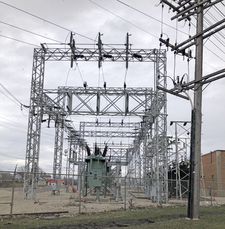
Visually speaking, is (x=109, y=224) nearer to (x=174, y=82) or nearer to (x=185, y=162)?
(x=174, y=82)

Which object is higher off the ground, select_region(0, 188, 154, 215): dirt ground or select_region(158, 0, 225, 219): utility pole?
select_region(158, 0, 225, 219): utility pole

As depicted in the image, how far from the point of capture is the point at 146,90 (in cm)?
3691

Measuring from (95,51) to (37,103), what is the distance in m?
6.79

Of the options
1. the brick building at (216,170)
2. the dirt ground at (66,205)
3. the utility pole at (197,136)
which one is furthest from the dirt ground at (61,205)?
the brick building at (216,170)

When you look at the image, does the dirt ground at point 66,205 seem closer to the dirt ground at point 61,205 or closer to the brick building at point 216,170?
the dirt ground at point 61,205

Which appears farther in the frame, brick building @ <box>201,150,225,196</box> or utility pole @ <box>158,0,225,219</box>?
brick building @ <box>201,150,225,196</box>

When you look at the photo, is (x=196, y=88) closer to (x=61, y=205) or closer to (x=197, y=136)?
(x=197, y=136)

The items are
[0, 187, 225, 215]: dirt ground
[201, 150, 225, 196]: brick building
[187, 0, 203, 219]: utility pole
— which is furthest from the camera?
[201, 150, 225, 196]: brick building

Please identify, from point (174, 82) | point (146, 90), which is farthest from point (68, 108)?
point (174, 82)

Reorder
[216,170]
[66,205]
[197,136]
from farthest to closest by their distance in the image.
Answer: [216,170], [66,205], [197,136]

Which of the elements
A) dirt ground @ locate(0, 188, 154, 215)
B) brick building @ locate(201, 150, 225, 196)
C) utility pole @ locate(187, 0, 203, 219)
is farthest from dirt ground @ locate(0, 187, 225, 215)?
brick building @ locate(201, 150, 225, 196)

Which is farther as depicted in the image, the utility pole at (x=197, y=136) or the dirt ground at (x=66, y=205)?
the dirt ground at (x=66, y=205)

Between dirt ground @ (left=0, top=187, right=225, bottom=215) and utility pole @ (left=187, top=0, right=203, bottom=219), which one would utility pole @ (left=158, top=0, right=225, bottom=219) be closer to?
utility pole @ (left=187, top=0, right=203, bottom=219)

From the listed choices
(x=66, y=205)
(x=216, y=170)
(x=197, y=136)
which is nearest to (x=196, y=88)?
(x=197, y=136)
